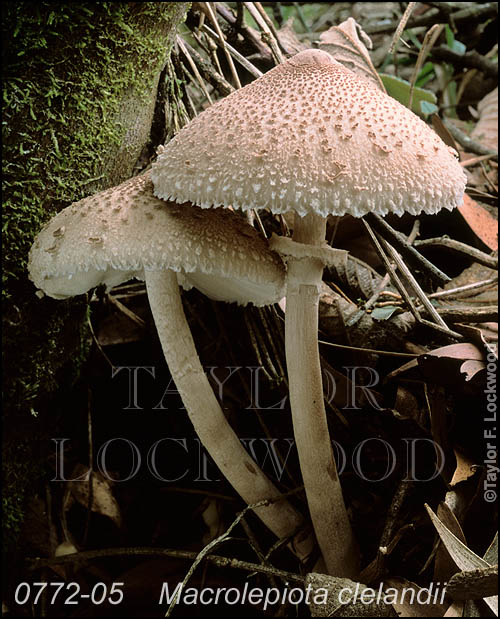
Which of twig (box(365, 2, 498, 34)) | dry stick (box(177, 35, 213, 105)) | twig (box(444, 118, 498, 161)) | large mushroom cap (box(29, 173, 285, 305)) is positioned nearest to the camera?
large mushroom cap (box(29, 173, 285, 305))

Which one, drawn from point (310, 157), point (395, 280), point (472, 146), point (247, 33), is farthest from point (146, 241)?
point (472, 146)

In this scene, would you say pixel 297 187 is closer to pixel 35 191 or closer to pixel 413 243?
pixel 35 191

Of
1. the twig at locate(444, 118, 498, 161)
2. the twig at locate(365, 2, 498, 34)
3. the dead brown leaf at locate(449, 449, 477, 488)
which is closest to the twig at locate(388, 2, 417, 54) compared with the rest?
the twig at locate(444, 118, 498, 161)

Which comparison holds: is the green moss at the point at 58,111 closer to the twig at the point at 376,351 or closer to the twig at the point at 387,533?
the twig at the point at 376,351

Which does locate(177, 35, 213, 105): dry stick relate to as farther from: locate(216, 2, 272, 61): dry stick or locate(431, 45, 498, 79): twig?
locate(431, 45, 498, 79): twig

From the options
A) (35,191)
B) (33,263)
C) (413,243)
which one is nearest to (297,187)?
(33,263)

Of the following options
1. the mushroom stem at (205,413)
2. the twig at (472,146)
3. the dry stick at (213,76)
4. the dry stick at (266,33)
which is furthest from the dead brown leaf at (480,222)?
the mushroom stem at (205,413)

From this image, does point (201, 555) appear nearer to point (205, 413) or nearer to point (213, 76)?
point (205, 413)

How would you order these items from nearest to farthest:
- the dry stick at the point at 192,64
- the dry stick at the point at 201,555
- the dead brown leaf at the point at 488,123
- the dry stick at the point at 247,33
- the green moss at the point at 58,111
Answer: the dry stick at the point at 201,555
the green moss at the point at 58,111
the dry stick at the point at 192,64
the dry stick at the point at 247,33
the dead brown leaf at the point at 488,123
